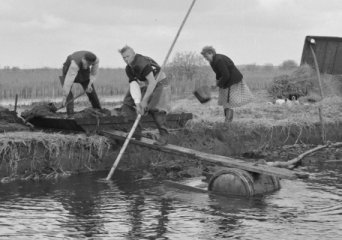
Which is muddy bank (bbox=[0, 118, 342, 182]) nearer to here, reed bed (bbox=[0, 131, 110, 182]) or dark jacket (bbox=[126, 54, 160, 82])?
reed bed (bbox=[0, 131, 110, 182])

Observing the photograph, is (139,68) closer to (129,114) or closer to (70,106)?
(129,114)

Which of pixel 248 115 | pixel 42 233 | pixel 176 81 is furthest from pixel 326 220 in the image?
pixel 176 81

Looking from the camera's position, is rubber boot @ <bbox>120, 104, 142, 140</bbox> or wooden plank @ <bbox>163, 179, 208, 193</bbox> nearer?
wooden plank @ <bbox>163, 179, 208, 193</bbox>

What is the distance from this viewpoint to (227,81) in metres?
12.9

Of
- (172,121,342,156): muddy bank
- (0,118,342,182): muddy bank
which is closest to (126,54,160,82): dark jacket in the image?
Answer: (0,118,342,182): muddy bank

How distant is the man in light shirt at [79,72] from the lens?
1174 cm

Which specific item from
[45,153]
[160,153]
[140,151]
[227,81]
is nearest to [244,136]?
[227,81]

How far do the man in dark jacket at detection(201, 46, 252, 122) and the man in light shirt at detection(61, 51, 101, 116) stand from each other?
2.10m

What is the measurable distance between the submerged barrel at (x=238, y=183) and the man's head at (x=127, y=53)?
2.39 metres

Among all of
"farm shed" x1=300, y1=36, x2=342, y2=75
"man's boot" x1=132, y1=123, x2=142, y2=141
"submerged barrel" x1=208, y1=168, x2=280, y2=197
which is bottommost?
"submerged barrel" x1=208, y1=168, x2=280, y2=197

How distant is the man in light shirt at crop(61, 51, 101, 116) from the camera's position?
1174cm

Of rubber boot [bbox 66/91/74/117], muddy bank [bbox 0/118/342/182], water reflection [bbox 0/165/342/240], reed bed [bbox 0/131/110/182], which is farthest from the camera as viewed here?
rubber boot [bbox 66/91/74/117]

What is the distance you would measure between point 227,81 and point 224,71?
12.1 inches

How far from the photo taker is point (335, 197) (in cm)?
885
